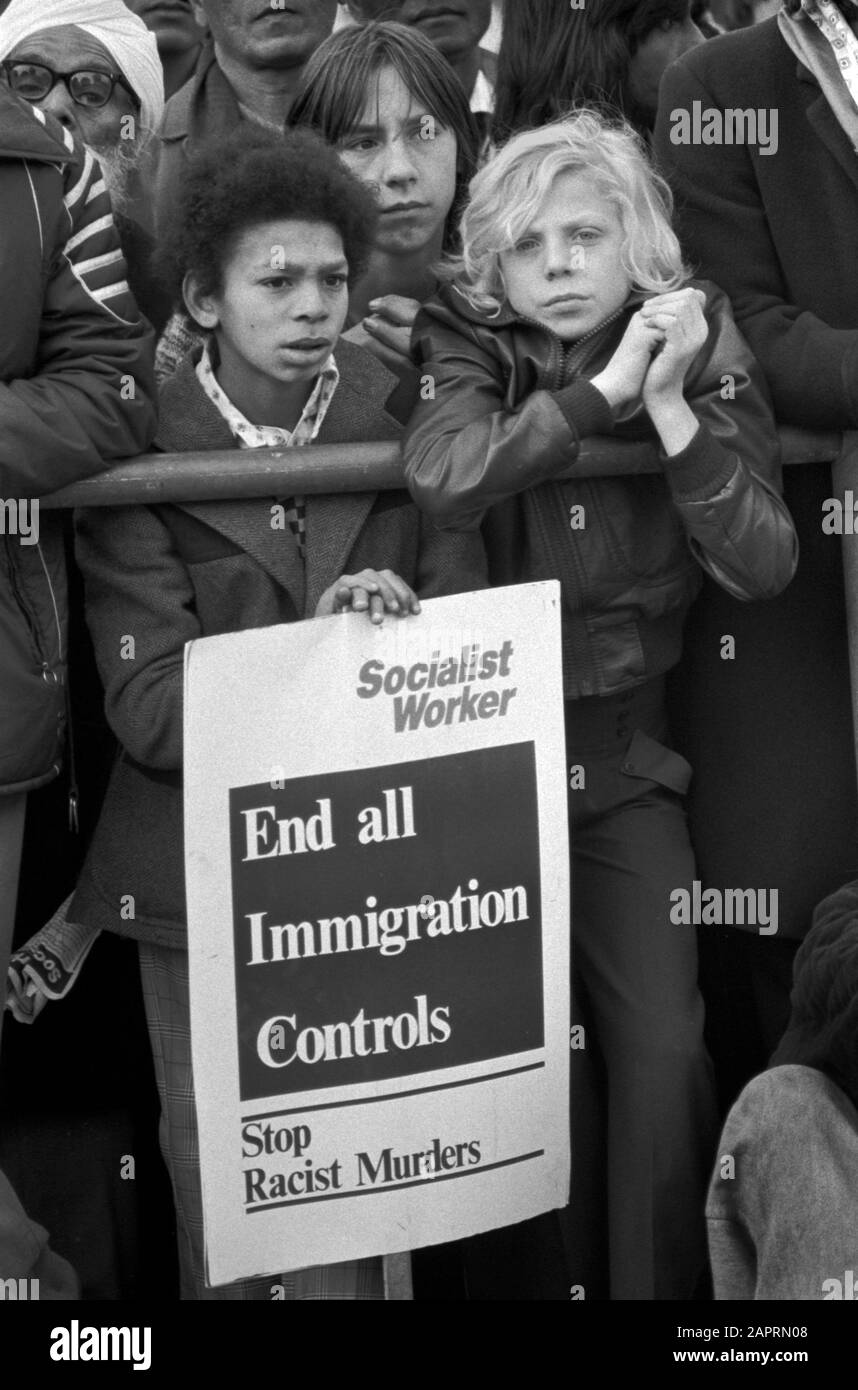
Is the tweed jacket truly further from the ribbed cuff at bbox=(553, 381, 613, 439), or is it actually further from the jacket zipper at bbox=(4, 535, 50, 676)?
the ribbed cuff at bbox=(553, 381, 613, 439)

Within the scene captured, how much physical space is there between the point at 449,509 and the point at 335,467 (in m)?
0.18

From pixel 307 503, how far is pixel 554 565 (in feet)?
1.32

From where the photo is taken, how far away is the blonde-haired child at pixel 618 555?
337 cm

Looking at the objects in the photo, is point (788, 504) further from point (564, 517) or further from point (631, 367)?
point (631, 367)

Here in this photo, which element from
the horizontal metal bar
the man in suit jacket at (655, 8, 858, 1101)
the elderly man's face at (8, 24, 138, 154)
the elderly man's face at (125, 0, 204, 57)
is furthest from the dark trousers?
the elderly man's face at (125, 0, 204, 57)

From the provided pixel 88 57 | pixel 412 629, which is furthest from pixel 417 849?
pixel 88 57

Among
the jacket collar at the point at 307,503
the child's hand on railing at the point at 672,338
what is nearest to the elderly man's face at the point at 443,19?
the jacket collar at the point at 307,503

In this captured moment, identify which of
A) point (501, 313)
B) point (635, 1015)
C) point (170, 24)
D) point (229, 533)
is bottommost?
point (635, 1015)

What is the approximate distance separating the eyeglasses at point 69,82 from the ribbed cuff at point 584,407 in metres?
1.29

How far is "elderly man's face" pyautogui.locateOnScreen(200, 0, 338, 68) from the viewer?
14.6 ft

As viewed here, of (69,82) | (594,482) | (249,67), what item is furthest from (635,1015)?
(249,67)

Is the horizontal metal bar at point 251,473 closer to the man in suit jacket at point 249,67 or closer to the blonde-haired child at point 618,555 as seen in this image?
the blonde-haired child at point 618,555

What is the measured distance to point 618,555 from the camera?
345cm

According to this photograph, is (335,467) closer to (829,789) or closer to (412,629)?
(412,629)
